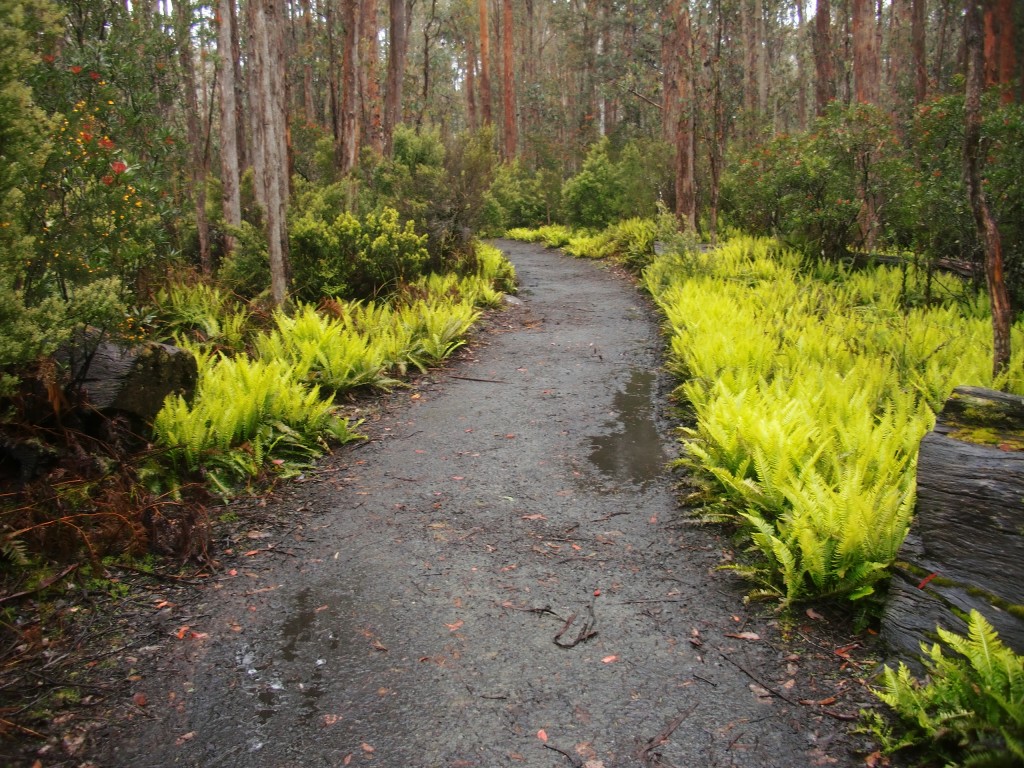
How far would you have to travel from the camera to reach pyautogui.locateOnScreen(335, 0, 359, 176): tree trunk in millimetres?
14828

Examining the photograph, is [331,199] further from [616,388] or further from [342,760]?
[342,760]

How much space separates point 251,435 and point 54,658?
2751 mm

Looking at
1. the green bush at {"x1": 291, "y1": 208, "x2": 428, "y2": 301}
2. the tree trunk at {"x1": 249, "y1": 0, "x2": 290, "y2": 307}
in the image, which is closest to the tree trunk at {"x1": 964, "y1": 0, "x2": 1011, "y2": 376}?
the tree trunk at {"x1": 249, "y1": 0, "x2": 290, "y2": 307}

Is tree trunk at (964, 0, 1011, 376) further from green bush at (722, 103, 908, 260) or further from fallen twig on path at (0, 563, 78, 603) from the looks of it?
fallen twig on path at (0, 563, 78, 603)

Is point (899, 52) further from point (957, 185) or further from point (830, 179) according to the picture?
point (957, 185)

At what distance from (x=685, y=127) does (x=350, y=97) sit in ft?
24.2

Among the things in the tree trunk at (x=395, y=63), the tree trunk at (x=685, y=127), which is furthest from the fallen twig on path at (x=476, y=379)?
the tree trunk at (x=395, y=63)

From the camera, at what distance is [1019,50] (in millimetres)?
10305

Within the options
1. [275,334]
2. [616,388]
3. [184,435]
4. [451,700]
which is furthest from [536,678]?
[275,334]

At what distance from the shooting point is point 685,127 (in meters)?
15.7

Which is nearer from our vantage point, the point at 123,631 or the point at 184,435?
the point at 123,631

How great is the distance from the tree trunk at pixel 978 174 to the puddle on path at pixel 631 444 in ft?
9.58

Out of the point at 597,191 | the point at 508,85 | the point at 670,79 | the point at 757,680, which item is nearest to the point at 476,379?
the point at 757,680

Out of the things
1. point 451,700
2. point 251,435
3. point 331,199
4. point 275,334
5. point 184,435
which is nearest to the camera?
point 451,700
